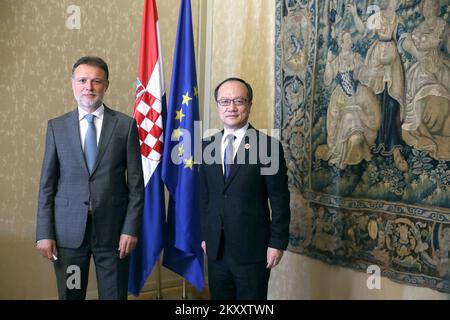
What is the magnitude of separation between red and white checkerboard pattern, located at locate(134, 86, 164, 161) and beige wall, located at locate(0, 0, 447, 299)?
508 millimetres

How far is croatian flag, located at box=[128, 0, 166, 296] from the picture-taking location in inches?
106

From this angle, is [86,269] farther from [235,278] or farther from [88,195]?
[235,278]

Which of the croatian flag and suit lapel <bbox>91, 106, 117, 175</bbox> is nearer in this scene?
suit lapel <bbox>91, 106, 117, 175</bbox>

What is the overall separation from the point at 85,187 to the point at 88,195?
0.04 m

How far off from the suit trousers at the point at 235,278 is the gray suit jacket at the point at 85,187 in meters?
0.41

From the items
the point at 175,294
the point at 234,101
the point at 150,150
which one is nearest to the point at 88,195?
the point at 234,101

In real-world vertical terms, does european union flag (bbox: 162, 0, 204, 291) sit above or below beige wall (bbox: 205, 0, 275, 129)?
below

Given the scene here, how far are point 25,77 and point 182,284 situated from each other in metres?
1.97

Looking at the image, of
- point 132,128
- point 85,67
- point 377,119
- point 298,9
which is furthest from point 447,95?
point 85,67

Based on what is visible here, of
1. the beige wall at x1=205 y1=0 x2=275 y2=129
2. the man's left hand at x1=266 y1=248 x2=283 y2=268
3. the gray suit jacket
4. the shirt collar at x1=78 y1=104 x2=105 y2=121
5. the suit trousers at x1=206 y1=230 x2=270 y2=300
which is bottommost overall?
the suit trousers at x1=206 y1=230 x2=270 y2=300

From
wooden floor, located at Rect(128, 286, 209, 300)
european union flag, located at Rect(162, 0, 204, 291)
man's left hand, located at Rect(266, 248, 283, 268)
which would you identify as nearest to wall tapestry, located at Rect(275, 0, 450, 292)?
european union flag, located at Rect(162, 0, 204, 291)

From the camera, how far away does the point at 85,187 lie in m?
1.83

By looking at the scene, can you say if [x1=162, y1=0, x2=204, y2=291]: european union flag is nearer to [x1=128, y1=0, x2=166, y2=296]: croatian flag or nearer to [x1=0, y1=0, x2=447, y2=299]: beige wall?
[x1=128, y1=0, x2=166, y2=296]: croatian flag
